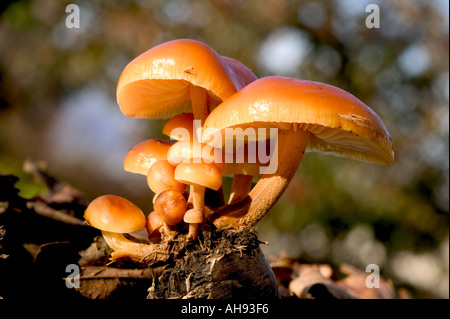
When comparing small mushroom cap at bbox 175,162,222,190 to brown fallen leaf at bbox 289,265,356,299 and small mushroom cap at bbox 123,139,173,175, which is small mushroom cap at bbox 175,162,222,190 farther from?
brown fallen leaf at bbox 289,265,356,299

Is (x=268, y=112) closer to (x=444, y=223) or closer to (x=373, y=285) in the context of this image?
(x=373, y=285)

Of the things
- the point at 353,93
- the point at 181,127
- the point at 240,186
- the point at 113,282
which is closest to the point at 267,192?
the point at 240,186

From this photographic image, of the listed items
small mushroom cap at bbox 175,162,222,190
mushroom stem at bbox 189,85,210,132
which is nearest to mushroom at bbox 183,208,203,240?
small mushroom cap at bbox 175,162,222,190

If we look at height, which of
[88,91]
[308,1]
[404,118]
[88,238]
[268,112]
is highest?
[308,1]

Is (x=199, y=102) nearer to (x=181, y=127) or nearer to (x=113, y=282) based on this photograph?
(x=181, y=127)
